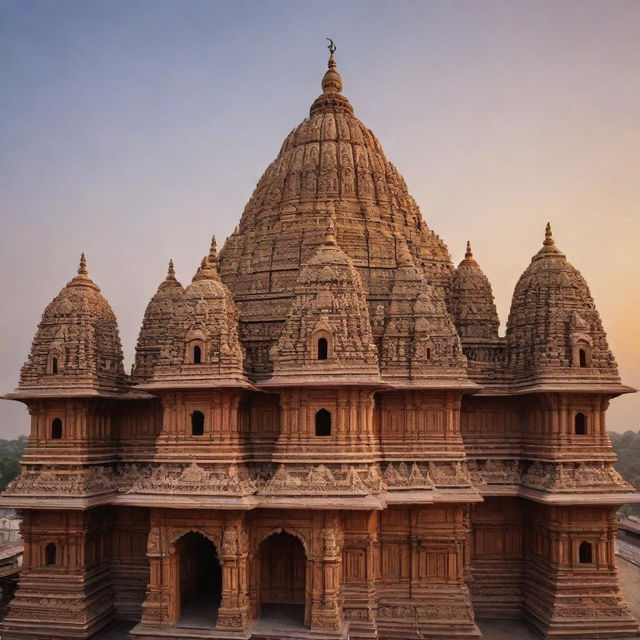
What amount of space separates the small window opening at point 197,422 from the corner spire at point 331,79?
13892 millimetres

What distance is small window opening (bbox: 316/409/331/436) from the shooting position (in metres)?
18.6

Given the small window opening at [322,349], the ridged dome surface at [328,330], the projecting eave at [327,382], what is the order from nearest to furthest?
the projecting eave at [327,382] → the ridged dome surface at [328,330] → the small window opening at [322,349]

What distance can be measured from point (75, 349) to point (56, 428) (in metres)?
2.32

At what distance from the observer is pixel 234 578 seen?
17.1 metres

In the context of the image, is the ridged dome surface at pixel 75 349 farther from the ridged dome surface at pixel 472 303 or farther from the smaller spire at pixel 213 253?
the ridged dome surface at pixel 472 303

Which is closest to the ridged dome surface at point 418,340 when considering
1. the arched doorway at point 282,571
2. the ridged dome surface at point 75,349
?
the arched doorway at point 282,571

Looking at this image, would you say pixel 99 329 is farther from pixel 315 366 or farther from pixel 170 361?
pixel 315 366

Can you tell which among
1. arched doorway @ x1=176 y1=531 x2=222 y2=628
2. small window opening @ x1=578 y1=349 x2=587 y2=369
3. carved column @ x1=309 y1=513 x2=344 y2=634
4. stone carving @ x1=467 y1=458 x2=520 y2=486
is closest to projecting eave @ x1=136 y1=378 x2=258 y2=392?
arched doorway @ x1=176 y1=531 x2=222 y2=628

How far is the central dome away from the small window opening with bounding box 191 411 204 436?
7.89ft

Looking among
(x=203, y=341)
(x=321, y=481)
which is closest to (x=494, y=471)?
(x=321, y=481)

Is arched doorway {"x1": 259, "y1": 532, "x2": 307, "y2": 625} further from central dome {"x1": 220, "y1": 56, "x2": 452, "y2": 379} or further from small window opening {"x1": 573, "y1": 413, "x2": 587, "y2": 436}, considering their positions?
small window opening {"x1": 573, "y1": 413, "x2": 587, "y2": 436}

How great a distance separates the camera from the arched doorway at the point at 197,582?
706 inches

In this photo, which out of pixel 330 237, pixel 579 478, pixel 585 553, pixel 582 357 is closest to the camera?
pixel 579 478

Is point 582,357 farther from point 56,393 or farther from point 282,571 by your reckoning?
point 56,393
